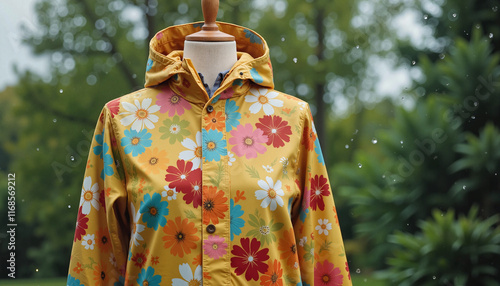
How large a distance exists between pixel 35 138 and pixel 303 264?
3.13 m

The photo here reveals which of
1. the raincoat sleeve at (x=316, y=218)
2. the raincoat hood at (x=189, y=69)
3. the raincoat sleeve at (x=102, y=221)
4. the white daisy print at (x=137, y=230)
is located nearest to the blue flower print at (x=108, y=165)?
the raincoat sleeve at (x=102, y=221)

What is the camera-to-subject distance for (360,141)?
17.1 ft

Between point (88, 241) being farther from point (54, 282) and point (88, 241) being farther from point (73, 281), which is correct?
point (54, 282)

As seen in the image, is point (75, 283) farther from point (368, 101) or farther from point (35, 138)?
point (368, 101)

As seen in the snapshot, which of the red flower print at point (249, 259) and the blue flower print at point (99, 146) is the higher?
the blue flower print at point (99, 146)

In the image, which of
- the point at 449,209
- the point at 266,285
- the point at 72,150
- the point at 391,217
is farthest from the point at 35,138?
the point at 266,285

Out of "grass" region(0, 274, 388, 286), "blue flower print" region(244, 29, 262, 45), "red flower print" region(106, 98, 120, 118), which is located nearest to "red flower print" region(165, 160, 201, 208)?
"red flower print" region(106, 98, 120, 118)

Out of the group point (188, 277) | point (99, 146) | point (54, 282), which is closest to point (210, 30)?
point (99, 146)

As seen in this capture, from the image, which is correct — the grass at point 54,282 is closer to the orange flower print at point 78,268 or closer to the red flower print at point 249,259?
the orange flower print at point 78,268

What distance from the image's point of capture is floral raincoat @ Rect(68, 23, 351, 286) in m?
1.31

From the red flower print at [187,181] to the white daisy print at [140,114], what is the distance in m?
0.14

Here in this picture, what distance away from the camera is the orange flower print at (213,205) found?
4.30 feet

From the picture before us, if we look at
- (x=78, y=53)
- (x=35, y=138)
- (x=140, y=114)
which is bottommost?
(x=35, y=138)

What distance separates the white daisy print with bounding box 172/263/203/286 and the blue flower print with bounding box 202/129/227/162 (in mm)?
253
